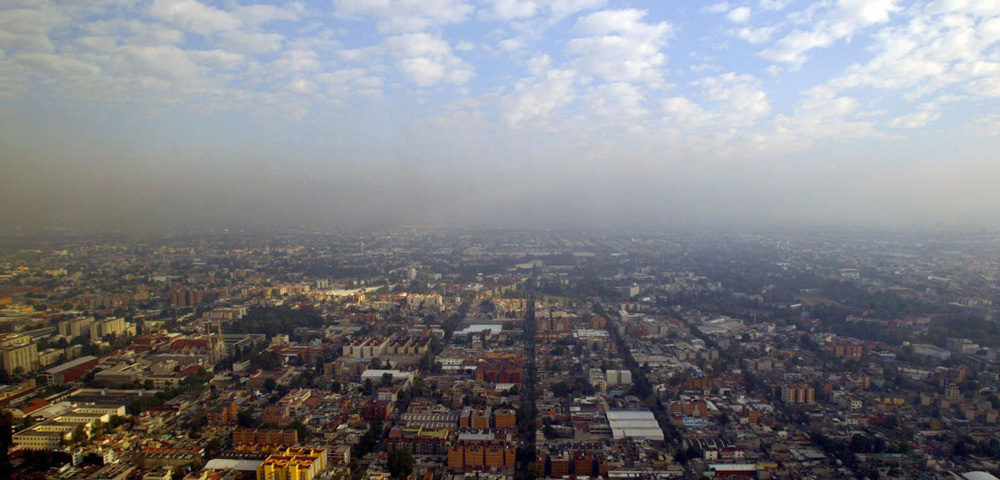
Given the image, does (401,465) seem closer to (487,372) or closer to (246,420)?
(246,420)

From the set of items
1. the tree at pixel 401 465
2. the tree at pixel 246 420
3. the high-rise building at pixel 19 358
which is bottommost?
the tree at pixel 401 465

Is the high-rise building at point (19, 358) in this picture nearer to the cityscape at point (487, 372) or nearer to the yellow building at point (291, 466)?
the cityscape at point (487, 372)

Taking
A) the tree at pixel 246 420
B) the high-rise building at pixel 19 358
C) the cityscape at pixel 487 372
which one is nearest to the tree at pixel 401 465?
the cityscape at pixel 487 372

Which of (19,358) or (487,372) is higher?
(19,358)

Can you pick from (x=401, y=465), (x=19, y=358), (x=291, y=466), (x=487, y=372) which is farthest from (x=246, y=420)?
(x=19, y=358)

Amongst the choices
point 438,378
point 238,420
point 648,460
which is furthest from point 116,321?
point 648,460

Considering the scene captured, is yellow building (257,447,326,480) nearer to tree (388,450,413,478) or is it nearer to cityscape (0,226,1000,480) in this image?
cityscape (0,226,1000,480)
